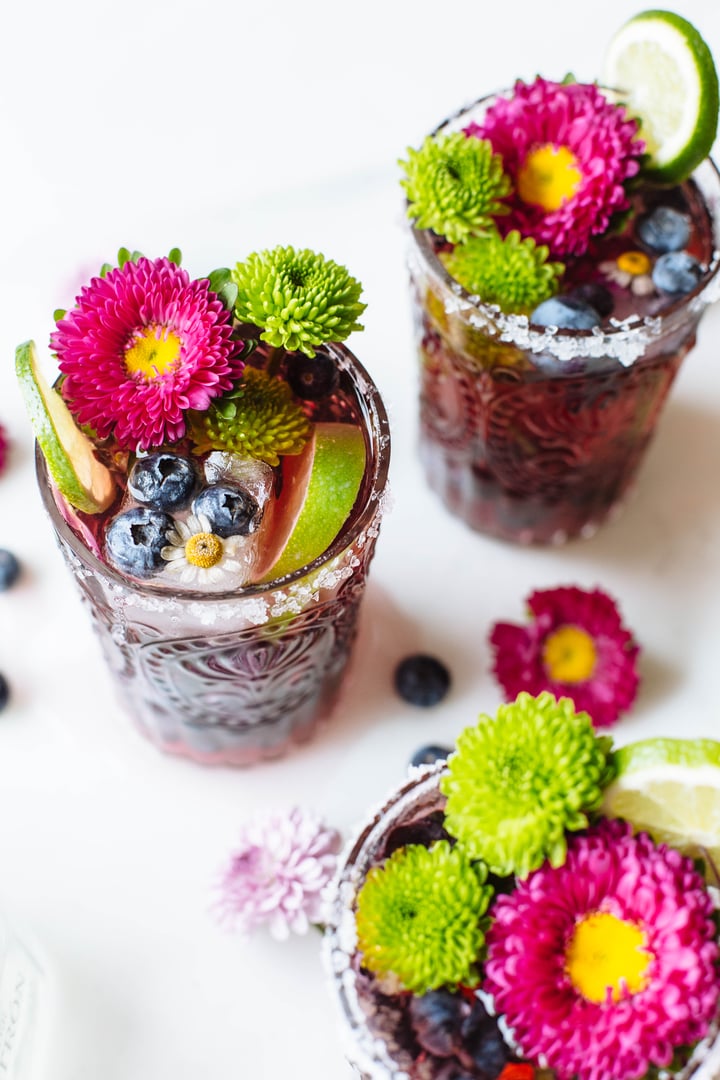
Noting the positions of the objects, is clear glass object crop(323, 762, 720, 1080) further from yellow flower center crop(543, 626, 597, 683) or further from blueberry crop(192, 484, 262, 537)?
yellow flower center crop(543, 626, 597, 683)

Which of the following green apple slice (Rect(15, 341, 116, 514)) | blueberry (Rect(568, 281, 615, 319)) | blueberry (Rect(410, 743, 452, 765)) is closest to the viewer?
green apple slice (Rect(15, 341, 116, 514))

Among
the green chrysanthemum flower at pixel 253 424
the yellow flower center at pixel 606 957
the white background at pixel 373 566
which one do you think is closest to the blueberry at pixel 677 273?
the white background at pixel 373 566

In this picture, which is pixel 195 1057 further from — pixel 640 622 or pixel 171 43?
pixel 171 43

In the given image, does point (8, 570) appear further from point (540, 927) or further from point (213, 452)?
point (540, 927)

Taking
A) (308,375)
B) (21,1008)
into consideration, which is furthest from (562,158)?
(21,1008)

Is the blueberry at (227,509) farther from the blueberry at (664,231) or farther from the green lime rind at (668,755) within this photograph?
the blueberry at (664,231)

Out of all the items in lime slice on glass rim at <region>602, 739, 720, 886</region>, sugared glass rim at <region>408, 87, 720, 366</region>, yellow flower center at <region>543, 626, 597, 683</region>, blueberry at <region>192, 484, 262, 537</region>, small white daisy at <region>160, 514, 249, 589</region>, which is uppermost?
sugared glass rim at <region>408, 87, 720, 366</region>

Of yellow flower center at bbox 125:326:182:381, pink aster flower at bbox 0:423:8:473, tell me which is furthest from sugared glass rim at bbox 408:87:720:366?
pink aster flower at bbox 0:423:8:473
